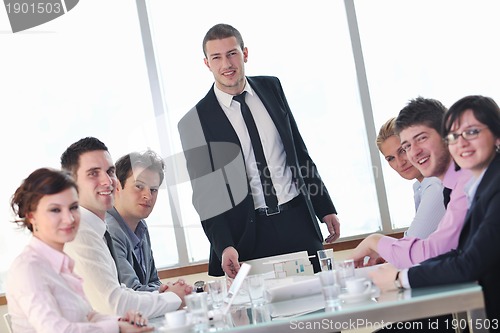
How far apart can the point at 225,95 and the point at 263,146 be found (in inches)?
11.7

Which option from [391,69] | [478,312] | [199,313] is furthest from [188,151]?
[391,69]

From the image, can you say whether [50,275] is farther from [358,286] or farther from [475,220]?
[475,220]

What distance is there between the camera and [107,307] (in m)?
2.64

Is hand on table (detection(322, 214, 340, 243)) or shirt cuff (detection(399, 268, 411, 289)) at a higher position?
hand on table (detection(322, 214, 340, 243))

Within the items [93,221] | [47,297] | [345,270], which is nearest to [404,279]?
[345,270]

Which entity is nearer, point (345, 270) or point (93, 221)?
point (345, 270)

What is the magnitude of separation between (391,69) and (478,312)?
11.7 feet

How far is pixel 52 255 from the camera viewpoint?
2221 millimetres

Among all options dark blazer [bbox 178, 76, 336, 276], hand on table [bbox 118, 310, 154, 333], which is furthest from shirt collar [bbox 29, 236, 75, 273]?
dark blazer [bbox 178, 76, 336, 276]

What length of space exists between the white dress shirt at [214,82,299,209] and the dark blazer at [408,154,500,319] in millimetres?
1464

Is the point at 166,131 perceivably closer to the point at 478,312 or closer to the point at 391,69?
the point at 391,69

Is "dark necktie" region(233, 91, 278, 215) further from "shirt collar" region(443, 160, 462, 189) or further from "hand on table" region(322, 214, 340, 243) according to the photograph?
"shirt collar" region(443, 160, 462, 189)

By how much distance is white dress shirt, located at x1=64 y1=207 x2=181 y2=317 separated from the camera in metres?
2.58

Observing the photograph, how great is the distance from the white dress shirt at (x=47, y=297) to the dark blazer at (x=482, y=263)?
0.87 m
